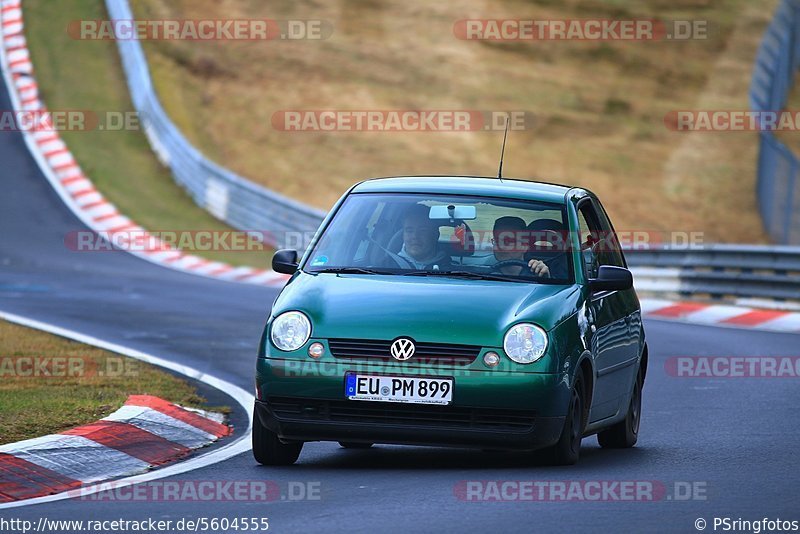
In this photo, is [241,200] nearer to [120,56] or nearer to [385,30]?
[120,56]

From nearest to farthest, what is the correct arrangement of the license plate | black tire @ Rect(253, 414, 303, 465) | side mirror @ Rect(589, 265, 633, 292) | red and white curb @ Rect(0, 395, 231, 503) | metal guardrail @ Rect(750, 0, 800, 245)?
red and white curb @ Rect(0, 395, 231, 503) → the license plate → black tire @ Rect(253, 414, 303, 465) → side mirror @ Rect(589, 265, 633, 292) → metal guardrail @ Rect(750, 0, 800, 245)

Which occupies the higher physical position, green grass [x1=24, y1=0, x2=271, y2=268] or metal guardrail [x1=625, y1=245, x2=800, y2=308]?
green grass [x1=24, y1=0, x2=271, y2=268]

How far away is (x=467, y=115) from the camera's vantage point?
154ft

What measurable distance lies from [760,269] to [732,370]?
6.87 m

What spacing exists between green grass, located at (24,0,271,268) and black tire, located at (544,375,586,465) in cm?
1921

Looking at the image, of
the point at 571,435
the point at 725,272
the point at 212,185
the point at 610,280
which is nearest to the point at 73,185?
the point at 212,185

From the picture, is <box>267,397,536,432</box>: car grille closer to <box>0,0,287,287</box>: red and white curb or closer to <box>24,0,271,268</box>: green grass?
<box>0,0,287,287</box>: red and white curb

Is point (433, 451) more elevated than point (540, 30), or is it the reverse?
point (540, 30)

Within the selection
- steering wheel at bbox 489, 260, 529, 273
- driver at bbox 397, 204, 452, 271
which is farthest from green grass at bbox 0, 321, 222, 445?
steering wheel at bbox 489, 260, 529, 273

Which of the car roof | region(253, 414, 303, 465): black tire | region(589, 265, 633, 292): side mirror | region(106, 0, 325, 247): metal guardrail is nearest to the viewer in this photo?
region(253, 414, 303, 465): black tire

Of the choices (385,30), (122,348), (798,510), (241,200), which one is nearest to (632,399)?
(798,510)

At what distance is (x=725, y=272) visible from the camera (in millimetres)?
23125

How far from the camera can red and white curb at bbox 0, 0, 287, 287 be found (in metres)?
27.3

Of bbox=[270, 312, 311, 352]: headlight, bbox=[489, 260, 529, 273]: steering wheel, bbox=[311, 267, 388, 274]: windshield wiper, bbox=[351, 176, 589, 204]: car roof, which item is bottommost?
bbox=[270, 312, 311, 352]: headlight
